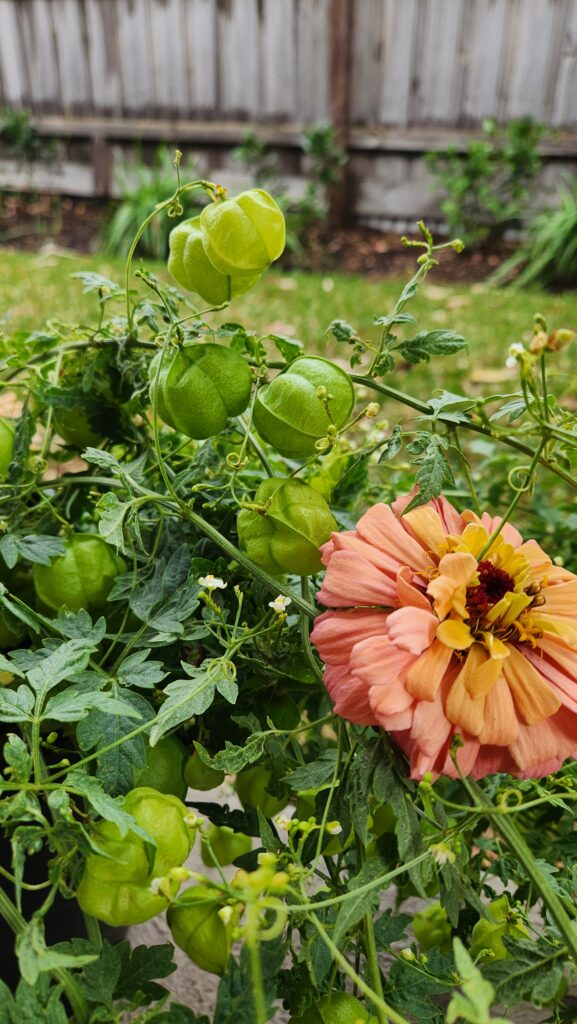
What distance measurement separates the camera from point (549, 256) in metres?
3.41

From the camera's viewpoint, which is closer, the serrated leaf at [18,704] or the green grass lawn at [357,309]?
the serrated leaf at [18,704]

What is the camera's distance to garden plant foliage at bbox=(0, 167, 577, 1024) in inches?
16.4

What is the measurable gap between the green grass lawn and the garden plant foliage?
1745 millimetres

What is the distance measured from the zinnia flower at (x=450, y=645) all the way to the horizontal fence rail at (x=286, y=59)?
147 inches

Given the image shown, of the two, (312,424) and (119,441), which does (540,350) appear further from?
(119,441)

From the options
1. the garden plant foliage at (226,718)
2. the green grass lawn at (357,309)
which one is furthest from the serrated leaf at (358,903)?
the green grass lawn at (357,309)

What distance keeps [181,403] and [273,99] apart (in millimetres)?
4054

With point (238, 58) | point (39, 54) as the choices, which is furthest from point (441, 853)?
point (39, 54)

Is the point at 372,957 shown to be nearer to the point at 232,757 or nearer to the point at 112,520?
the point at 232,757

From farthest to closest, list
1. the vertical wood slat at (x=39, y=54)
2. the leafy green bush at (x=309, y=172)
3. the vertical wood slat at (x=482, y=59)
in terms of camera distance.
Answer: the vertical wood slat at (x=39, y=54)
the leafy green bush at (x=309, y=172)
the vertical wood slat at (x=482, y=59)

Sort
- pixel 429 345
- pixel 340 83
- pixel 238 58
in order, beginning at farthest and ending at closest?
pixel 238 58
pixel 340 83
pixel 429 345

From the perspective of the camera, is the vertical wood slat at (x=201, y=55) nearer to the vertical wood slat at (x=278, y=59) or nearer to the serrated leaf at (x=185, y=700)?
the vertical wood slat at (x=278, y=59)

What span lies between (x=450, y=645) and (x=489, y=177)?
3.76 meters

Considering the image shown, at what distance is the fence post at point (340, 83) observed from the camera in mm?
3822
